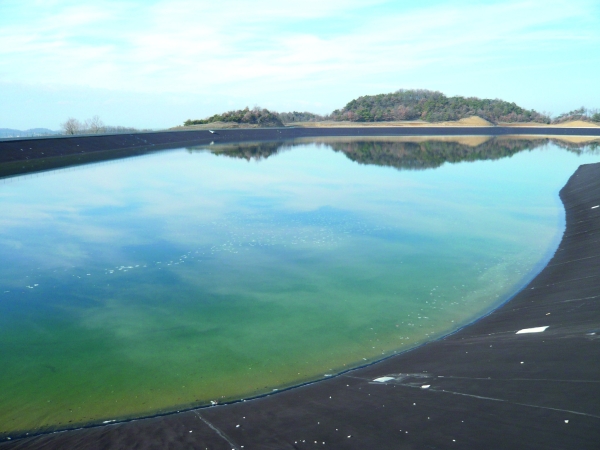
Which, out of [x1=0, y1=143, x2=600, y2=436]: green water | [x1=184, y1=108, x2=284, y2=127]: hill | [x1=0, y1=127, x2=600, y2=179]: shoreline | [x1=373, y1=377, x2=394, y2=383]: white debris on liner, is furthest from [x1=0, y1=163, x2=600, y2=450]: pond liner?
[x1=184, y1=108, x2=284, y2=127]: hill

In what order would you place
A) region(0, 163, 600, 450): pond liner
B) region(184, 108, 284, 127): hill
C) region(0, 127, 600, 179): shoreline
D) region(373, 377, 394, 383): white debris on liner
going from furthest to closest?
region(184, 108, 284, 127): hill
region(0, 127, 600, 179): shoreline
region(373, 377, 394, 383): white debris on liner
region(0, 163, 600, 450): pond liner

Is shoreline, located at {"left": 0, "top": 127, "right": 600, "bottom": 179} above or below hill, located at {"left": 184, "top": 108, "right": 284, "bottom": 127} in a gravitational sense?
below

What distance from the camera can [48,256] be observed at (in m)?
16.4

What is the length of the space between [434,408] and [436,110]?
5002 inches

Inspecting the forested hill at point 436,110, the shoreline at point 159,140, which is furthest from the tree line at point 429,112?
the shoreline at point 159,140

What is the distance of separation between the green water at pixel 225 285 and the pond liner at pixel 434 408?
743 millimetres

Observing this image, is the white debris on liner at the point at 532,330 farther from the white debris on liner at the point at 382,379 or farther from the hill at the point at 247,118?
the hill at the point at 247,118

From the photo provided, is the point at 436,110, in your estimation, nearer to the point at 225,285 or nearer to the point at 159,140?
the point at 159,140

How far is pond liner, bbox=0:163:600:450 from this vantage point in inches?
234

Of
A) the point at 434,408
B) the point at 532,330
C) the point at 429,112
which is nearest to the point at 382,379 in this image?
the point at 434,408

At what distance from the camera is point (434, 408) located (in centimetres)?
678

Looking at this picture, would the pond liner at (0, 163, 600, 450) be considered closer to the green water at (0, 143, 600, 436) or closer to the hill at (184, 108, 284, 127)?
the green water at (0, 143, 600, 436)

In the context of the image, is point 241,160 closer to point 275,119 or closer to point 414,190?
point 414,190

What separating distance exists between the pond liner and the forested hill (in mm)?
115762
